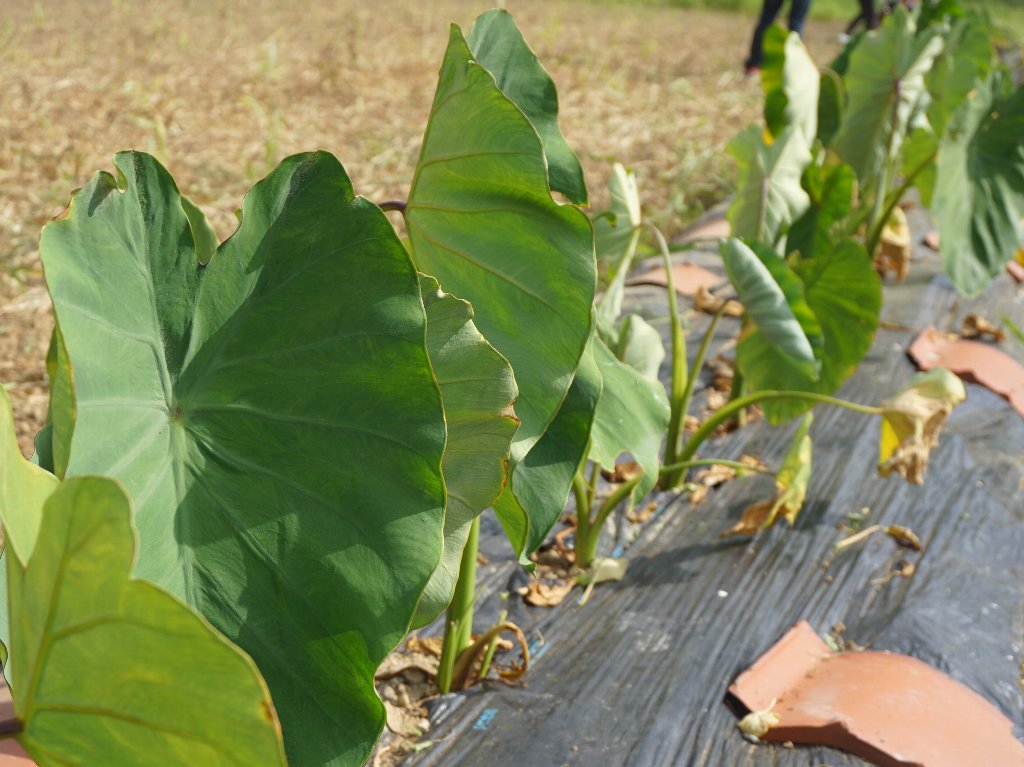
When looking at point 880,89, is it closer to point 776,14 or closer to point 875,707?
point 875,707

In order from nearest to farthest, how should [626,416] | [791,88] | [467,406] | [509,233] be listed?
[467,406], [509,233], [626,416], [791,88]

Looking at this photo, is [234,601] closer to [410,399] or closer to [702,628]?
[410,399]

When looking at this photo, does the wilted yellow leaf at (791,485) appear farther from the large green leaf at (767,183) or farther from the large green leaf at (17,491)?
the large green leaf at (17,491)

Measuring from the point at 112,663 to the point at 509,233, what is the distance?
50 centimetres

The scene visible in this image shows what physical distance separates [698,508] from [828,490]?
247mm

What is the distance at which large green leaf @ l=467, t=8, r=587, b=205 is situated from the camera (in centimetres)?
98

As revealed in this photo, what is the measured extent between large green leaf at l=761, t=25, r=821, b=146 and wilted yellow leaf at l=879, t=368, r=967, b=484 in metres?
0.59

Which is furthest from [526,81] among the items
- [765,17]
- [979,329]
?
[765,17]

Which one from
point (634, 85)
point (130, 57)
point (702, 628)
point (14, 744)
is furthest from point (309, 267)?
point (634, 85)

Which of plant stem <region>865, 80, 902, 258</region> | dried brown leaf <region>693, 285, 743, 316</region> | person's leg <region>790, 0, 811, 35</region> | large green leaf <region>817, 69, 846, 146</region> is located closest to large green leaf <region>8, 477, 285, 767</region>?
dried brown leaf <region>693, 285, 743, 316</region>

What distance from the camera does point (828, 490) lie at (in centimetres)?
182

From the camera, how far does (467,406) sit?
0.79 meters

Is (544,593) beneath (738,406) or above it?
beneath

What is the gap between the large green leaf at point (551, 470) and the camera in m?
0.93
